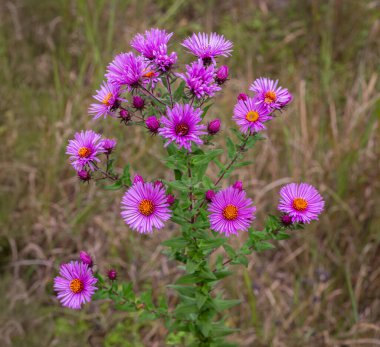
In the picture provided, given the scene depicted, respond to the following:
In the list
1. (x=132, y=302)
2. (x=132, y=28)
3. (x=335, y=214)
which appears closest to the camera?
(x=132, y=302)

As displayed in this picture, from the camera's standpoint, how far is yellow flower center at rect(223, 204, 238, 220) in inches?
58.6

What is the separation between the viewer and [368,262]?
9.04 feet

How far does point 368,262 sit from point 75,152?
6.43 feet

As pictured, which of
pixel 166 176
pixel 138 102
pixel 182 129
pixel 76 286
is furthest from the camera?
pixel 166 176

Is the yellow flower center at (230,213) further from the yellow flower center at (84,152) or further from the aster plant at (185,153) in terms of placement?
the yellow flower center at (84,152)

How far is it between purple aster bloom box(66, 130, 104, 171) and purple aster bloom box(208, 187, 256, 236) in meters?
0.41

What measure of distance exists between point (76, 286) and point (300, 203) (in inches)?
31.7

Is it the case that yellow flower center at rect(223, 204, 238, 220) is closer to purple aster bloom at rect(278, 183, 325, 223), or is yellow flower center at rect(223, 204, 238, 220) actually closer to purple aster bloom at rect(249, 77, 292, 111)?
purple aster bloom at rect(278, 183, 325, 223)

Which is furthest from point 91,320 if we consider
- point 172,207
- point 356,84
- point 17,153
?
point 356,84

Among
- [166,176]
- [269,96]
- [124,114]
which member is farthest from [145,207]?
[166,176]

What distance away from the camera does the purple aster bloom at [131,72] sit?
4.80 feet

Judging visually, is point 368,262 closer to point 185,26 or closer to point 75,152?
point 75,152

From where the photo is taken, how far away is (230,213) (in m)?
1.49

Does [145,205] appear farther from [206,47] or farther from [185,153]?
[206,47]
